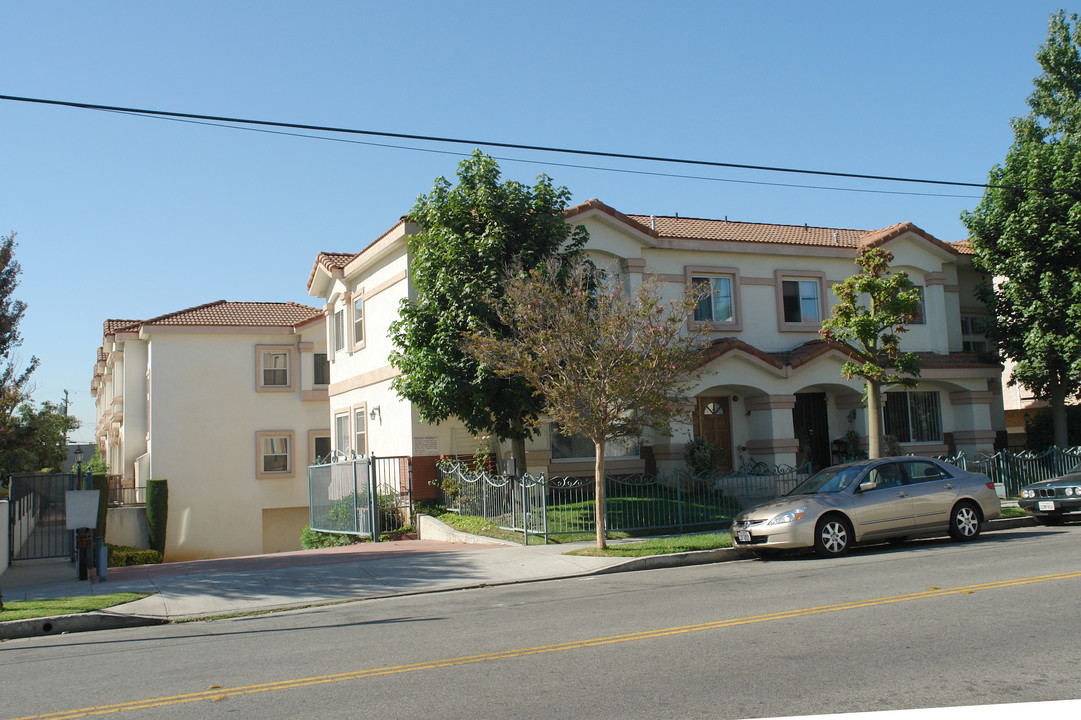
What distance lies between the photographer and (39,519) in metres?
20.6

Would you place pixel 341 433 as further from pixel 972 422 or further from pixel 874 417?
pixel 972 422

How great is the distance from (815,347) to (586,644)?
1749 centimetres

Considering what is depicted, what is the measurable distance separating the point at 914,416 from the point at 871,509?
43.2ft

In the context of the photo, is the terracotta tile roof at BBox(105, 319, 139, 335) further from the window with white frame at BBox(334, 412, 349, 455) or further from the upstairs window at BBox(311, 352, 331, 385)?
the window with white frame at BBox(334, 412, 349, 455)

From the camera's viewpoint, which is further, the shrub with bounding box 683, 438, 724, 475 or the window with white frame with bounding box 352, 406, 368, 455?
the window with white frame with bounding box 352, 406, 368, 455

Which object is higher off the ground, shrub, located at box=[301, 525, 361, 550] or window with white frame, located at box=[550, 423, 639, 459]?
window with white frame, located at box=[550, 423, 639, 459]

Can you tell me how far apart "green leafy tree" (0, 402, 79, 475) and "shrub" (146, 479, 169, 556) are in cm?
379

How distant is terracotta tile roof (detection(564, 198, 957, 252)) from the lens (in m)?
25.1

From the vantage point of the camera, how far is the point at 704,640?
7.98 meters

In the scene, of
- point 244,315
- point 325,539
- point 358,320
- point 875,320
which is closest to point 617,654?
point 875,320

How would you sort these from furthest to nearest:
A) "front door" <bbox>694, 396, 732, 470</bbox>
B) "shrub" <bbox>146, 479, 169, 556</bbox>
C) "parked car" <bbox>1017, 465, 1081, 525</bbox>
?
"shrub" <bbox>146, 479, 169, 556</bbox>
"front door" <bbox>694, 396, 732, 470</bbox>
"parked car" <bbox>1017, 465, 1081, 525</bbox>

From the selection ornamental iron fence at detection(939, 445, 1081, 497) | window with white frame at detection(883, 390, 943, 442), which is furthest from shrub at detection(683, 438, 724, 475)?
window with white frame at detection(883, 390, 943, 442)

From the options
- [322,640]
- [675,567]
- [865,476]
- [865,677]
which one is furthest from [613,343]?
[865,677]

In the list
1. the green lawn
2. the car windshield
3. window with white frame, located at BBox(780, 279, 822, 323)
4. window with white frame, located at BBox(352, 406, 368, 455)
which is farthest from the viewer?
window with white frame, located at BBox(780, 279, 822, 323)
